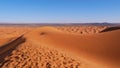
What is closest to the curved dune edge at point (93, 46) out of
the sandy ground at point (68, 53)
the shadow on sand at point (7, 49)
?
the sandy ground at point (68, 53)

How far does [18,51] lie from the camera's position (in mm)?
12141

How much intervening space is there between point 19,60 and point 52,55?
5.96 feet

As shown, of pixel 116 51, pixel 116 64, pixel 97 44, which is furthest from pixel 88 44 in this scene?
pixel 116 64

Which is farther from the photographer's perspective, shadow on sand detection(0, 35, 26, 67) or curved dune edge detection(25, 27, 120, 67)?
curved dune edge detection(25, 27, 120, 67)

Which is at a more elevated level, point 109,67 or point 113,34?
point 113,34

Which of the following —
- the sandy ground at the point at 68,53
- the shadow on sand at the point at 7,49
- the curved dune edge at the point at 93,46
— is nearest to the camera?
the sandy ground at the point at 68,53

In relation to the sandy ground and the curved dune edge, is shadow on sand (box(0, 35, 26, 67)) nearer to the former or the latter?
the sandy ground

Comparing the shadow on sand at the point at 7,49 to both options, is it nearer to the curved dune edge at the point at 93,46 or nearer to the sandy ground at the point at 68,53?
the sandy ground at the point at 68,53

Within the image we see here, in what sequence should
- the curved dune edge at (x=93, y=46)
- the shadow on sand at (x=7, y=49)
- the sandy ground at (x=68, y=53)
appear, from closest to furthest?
the sandy ground at (x=68, y=53) → the shadow on sand at (x=7, y=49) → the curved dune edge at (x=93, y=46)

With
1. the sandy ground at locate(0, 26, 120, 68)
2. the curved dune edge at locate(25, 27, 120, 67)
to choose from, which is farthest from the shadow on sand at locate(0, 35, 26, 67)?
the curved dune edge at locate(25, 27, 120, 67)

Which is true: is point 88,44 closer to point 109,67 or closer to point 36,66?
point 109,67

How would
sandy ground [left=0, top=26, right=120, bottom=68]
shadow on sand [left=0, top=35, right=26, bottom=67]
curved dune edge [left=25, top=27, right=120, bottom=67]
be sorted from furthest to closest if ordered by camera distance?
1. curved dune edge [left=25, top=27, right=120, bottom=67]
2. shadow on sand [left=0, top=35, right=26, bottom=67]
3. sandy ground [left=0, top=26, right=120, bottom=68]

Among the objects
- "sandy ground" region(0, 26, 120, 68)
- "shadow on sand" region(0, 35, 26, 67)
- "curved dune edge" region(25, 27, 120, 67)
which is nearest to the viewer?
"sandy ground" region(0, 26, 120, 68)

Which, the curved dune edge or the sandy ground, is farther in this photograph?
the curved dune edge
